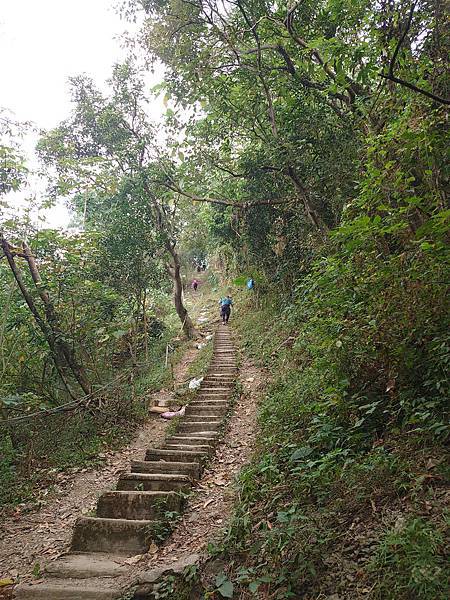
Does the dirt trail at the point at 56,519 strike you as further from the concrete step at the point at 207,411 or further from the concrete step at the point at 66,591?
the concrete step at the point at 207,411

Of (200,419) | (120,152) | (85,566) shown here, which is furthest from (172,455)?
(120,152)

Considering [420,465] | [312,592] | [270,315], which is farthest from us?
[270,315]

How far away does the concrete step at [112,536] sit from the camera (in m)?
4.39

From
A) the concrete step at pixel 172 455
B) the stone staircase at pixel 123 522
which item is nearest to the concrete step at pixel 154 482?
the stone staircase at pixel 123 522

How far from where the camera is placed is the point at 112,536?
4.51 metres

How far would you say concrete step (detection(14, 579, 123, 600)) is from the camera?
3.51 metres

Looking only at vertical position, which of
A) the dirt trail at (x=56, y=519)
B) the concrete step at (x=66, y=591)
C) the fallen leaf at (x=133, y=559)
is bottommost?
the dirt trail at (x=56, y=519)

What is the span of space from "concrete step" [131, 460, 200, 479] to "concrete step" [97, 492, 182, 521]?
2.41 feet

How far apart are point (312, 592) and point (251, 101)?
360 inches

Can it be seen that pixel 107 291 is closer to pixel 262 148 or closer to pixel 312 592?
pixel 262 148

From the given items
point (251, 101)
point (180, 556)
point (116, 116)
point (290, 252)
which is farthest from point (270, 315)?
point (180, 556)

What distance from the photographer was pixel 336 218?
8.89 meters

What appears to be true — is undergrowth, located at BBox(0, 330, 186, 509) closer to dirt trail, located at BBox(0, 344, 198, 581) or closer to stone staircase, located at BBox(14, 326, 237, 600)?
dirt trail, located at BBox(0, 344, 198, 581)

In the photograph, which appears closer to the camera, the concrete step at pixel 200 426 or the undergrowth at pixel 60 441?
the undergrowth at pixel 60 441
